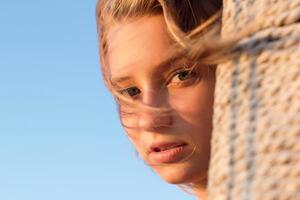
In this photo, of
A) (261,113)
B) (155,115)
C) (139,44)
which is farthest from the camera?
(139,44)

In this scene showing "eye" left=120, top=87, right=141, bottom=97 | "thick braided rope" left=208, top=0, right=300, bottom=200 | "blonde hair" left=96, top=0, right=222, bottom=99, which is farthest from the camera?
"eye" left=120, top=87, right=141, bottom=97

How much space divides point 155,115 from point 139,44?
22 centimetres

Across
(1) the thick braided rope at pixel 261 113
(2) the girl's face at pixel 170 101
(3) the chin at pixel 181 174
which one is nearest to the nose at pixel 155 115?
(2) the girl's face at pixel 170 101

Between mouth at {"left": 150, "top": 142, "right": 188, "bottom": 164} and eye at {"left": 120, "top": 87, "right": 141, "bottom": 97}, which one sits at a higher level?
eye at {"left": 120, "top": 87, "right": 141, "bottom": 97}

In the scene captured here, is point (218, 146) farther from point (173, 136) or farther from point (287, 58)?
point (173, 136)

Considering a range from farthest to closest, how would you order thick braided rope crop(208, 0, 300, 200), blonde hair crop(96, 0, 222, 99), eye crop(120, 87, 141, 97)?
1. eye crop(120, 87, 141, 97)
2. blonde hair crop(96, 0, 222, 99)
3. thick braided rope crop(208, 0, 300, 200)

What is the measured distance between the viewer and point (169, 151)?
1309 millimetres

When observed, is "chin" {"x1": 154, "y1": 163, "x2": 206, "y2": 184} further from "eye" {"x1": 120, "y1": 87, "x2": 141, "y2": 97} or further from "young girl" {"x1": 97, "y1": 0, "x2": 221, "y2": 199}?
"eye" {"x1": 120, "y1": 87, "x2": 141, "y2": 97}

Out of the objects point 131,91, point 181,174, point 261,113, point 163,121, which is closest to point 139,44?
point 131,91

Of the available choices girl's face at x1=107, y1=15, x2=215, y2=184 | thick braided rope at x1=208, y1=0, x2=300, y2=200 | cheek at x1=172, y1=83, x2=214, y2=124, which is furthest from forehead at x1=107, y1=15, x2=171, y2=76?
thick braided rope at x1=208, y1=0, x2=300, y2=200

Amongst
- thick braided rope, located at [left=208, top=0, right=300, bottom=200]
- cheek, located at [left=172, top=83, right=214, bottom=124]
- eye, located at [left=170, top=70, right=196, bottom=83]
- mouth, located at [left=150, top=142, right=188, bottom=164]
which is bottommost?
thick braided rope, located at [left=208, top=0, right=300, bottom=200]

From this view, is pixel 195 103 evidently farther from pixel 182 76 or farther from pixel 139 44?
pixel 139 44

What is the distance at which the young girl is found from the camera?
129cm

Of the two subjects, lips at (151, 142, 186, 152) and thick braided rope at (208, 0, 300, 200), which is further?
lips at (151, 142, 186, 152)
